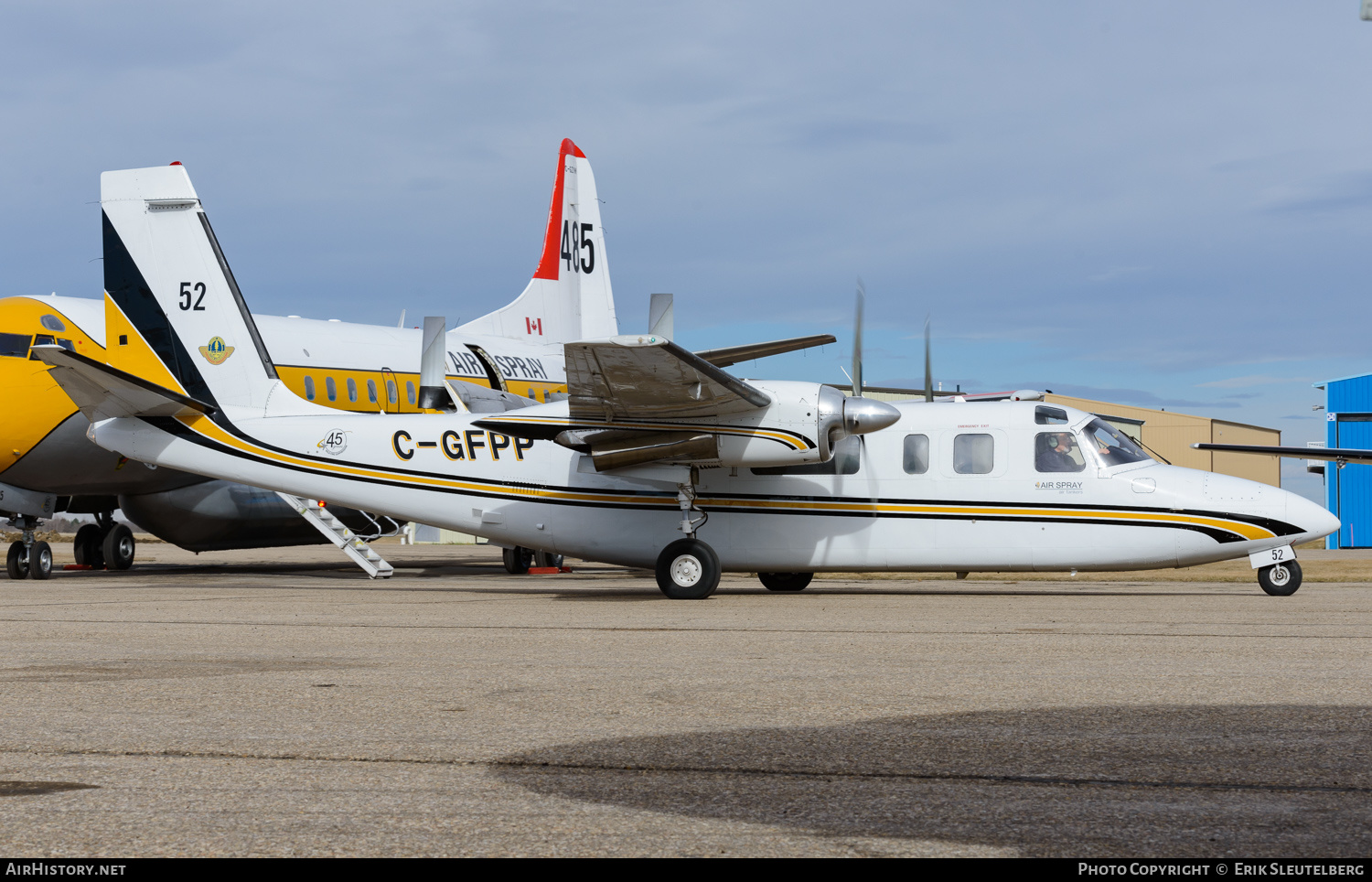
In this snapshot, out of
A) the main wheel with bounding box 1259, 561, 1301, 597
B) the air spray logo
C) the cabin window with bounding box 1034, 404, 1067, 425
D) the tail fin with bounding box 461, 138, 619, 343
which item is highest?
the tail fin with bounding box 461, 138, 619, 343

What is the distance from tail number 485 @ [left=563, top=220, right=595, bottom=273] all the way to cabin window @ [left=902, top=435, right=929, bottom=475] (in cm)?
1552

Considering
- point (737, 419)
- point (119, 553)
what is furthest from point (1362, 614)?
point (119, 553)

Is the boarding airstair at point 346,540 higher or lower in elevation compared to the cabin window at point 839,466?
lower

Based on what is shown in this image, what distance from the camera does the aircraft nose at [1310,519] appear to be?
13.8 metres

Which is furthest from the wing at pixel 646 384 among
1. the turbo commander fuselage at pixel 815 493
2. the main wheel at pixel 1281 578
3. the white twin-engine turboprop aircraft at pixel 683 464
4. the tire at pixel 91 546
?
the tire at pixel 91 546

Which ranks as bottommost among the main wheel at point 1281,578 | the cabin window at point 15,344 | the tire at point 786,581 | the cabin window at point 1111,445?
the tire at point 786,581

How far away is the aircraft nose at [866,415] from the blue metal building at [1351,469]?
3508 cm

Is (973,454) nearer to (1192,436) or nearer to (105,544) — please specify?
(105,544)

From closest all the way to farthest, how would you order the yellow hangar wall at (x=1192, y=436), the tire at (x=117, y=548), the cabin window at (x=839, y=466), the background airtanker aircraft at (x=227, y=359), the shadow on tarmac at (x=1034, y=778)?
the shadow on tarmac at (x=1034, y=778), the cabin window at (x=839, y=466), the background airtanker aircraft at (x=227, y=359), the tire at (x=117, y=548), the yellow hangar wall at (x=1192, y=436)

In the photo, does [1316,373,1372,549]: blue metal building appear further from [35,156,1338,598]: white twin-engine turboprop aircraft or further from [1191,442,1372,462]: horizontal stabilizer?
[35,156,1338,598]: white twin-engine turboprop aircraft

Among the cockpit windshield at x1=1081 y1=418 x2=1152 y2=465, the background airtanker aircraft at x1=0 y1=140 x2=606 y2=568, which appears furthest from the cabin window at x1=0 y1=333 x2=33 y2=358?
the cockpit windshield at x1=1081 y1=418 x2=1152 y2=465

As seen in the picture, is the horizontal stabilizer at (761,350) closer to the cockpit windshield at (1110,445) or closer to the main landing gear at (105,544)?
the cockpit windshield at (1110,445)

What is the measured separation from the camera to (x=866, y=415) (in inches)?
549

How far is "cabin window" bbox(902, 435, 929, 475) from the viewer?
48.6 feet
